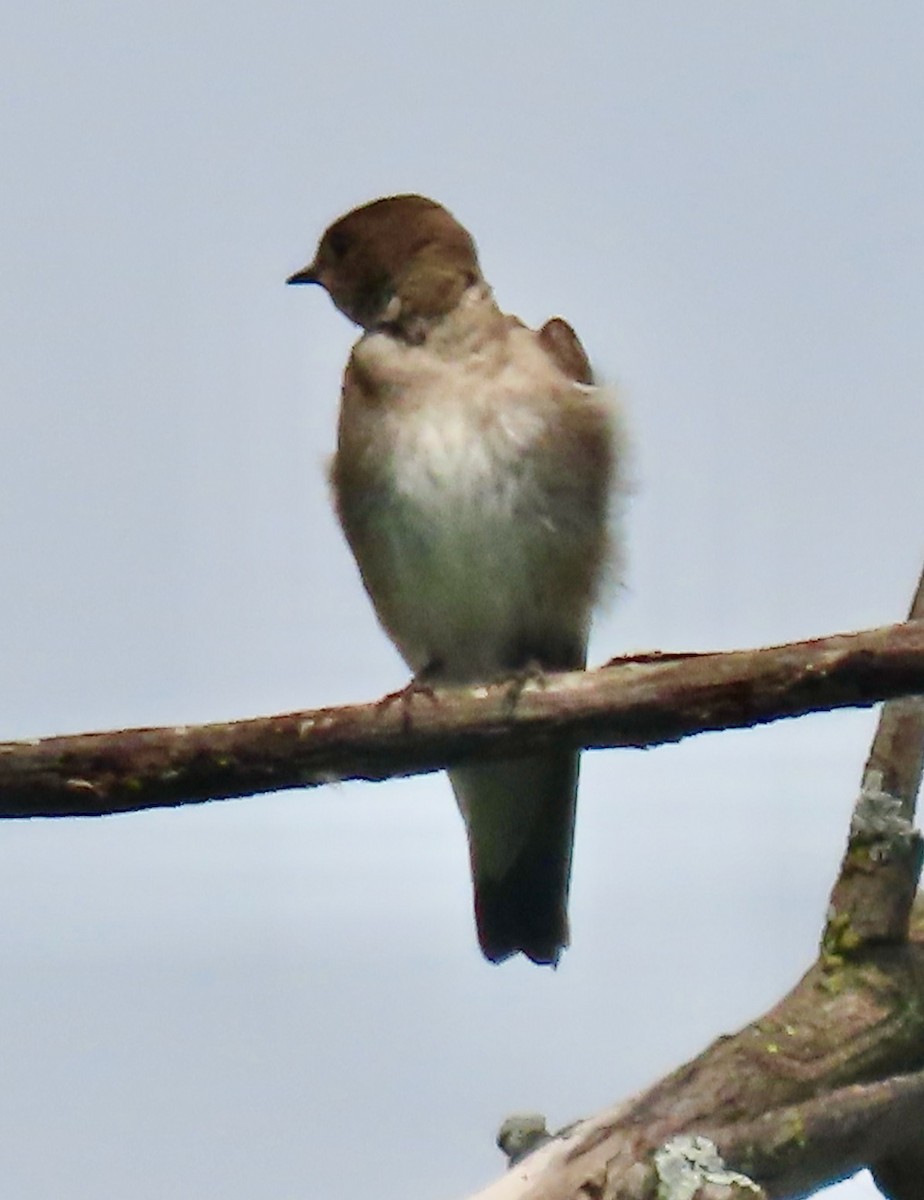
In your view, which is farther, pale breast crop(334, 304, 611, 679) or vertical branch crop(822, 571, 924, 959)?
vertical branch crop(822, 571, 924, 959)

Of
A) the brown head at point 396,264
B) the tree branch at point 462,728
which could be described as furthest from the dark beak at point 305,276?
the tree branch at point 462,728

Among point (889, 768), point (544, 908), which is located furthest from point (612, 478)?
point (544, 908)

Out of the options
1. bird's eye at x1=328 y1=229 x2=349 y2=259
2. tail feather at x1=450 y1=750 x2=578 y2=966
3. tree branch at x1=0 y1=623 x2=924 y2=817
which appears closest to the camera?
tree branch at x1=0 y1=623 x2=924 y2=817

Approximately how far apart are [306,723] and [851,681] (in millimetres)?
684

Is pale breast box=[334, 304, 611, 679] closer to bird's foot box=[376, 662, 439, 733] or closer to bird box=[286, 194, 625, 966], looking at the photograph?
bird box=[286, 194, 625, 966]

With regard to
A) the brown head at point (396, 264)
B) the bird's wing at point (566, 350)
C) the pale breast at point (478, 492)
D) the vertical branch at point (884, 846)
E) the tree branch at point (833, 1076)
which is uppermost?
the brown head at point (396, 264)

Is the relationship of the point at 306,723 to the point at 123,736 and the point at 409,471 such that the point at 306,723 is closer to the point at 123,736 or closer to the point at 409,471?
the point at 123,736

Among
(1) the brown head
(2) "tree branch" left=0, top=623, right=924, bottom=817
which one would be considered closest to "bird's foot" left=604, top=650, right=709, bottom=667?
(2) "tree branch" left=0, top=623, right=924, bottom=817

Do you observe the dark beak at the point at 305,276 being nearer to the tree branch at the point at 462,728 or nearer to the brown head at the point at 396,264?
the brown head at the point at 396,264

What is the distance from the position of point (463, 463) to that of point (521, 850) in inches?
39.0

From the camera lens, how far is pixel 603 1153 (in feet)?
9.50

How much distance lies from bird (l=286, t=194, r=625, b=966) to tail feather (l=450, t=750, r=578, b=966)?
0.04ft

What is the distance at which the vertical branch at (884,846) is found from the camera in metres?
3.31

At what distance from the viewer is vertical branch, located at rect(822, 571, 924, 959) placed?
3.31 meters
